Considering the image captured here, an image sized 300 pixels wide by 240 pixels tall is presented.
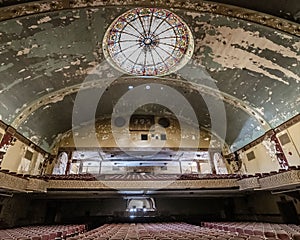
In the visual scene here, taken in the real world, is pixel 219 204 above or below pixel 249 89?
below

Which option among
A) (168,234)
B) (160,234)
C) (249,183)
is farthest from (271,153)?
(160,234)

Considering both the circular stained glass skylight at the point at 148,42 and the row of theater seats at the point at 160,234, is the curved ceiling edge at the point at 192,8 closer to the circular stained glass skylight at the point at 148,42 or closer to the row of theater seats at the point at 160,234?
the circular stained glass skylight at the point at 148,42

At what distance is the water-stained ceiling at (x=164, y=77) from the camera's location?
183 inches

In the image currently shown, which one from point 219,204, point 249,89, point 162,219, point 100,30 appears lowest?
point 162,219

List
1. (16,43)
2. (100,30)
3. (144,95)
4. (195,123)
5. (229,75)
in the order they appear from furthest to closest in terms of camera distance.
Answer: (195,123) < (144,95) < (229,75) < (100,30) < (16,43)

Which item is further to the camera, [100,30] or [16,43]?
[100,30]

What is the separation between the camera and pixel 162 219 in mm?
A: 9875

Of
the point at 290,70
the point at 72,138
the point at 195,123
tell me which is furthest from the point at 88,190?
the point at 290,70

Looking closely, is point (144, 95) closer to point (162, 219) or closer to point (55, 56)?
point (55, 56)

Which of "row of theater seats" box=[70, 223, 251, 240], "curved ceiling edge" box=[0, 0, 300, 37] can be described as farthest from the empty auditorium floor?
"curved ceiling edge" box=[0, 0, 300, 37]

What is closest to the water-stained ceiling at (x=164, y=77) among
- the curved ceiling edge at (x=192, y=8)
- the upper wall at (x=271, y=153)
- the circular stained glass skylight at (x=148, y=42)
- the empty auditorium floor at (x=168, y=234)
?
the curved ceiling edge at (x=192, y=8)

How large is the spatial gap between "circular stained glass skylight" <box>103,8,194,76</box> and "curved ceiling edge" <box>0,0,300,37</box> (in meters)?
0.85

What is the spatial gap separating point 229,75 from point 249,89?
96 centimetres

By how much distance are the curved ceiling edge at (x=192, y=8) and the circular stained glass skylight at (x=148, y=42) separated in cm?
85
